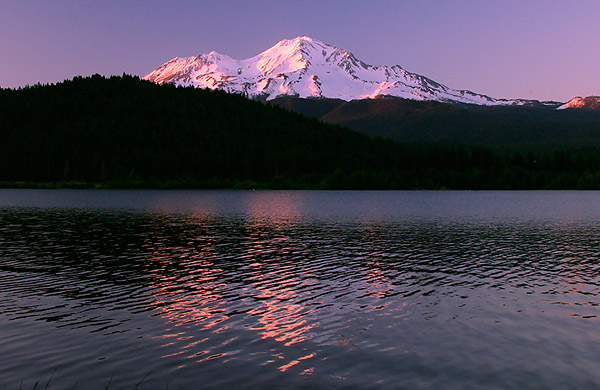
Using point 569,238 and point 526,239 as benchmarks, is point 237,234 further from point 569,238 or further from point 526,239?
point 569,238

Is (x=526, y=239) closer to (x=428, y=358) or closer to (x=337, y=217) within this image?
(x=337, y=217)

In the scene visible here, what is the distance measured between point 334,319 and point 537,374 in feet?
35.1

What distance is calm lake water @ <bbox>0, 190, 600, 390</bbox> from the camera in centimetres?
2092

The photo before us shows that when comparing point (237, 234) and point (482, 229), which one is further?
point (482, 229)

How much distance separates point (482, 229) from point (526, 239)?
43.1ft

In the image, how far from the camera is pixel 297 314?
29719mm

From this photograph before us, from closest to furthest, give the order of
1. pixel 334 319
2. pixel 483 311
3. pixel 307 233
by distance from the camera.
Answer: pixel 334 319
pixel 483 311
pixel 307 233

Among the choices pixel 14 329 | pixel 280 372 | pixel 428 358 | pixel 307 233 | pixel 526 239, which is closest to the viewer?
pixel 280 372

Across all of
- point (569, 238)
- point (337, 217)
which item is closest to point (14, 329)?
point (569, 238)

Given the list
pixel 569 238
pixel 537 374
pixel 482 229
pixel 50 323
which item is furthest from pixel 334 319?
pixel 482 229

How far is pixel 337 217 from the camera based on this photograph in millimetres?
102875

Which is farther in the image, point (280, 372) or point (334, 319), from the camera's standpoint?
point (334, 319)

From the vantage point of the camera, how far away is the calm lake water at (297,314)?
824 inches

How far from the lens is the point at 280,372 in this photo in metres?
20.9
